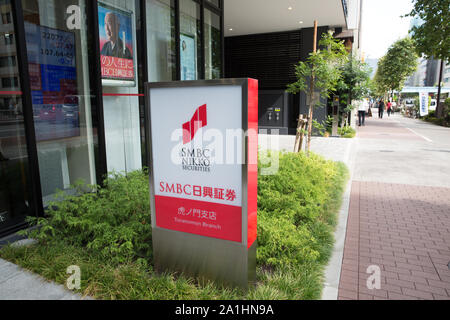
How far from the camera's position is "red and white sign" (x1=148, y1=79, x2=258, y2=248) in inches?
116

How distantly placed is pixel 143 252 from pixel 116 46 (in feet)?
13.2

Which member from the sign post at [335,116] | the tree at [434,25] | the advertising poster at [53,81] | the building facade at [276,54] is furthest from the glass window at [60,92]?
the sign post at [335,116]

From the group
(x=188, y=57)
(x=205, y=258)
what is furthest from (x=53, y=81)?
(x=188, y=57)

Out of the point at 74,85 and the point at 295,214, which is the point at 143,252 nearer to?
the point at 295,214

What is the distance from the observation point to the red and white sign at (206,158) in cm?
294

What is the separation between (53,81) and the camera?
17.0ft

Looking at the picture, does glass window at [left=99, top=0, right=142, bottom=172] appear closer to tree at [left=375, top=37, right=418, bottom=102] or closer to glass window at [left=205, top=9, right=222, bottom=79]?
glass window at [left=205, top=9, right=222, bottom=79]

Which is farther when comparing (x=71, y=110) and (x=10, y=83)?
(x=71, y=110)

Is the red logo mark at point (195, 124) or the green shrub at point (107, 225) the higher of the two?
the red logo mark at point (195, 124)

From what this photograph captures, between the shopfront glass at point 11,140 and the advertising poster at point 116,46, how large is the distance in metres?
1.65
